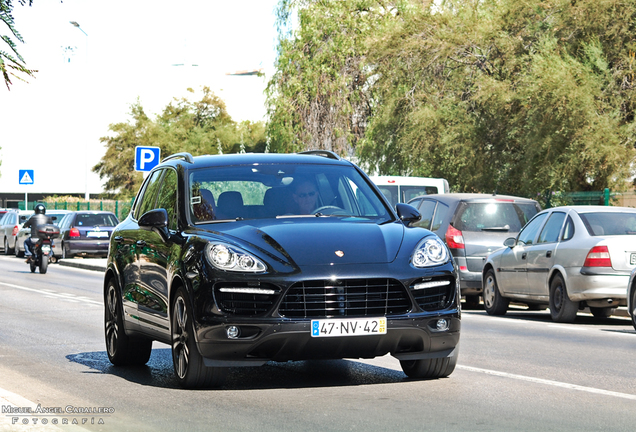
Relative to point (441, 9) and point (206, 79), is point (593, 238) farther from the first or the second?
point (206, 79)

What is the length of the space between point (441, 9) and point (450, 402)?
25.7 meters

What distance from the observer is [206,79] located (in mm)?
91500

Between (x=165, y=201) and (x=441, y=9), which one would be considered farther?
(x=441, y=9)

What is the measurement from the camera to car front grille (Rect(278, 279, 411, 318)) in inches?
300

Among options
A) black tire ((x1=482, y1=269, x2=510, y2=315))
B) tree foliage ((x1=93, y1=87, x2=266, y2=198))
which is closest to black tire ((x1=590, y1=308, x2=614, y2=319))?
black tire ((x1=482, y1=269, x2=510, y2=315))

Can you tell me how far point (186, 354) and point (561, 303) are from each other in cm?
798

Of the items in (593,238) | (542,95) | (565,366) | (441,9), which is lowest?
(565,366)

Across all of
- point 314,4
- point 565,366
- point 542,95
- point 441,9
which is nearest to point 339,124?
point 314,4

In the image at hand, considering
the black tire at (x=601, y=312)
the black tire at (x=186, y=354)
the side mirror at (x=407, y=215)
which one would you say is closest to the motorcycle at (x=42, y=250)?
the black tire at (x=601, y=312)

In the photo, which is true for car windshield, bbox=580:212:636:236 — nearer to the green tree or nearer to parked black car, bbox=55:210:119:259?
parked black car, bbox=55:210:119:259

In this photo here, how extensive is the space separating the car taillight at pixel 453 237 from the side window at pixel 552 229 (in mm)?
2010

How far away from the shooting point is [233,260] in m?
7.72

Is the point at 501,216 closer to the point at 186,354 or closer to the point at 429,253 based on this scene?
the point at 429,253

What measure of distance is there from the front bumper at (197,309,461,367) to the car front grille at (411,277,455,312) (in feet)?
0.29
